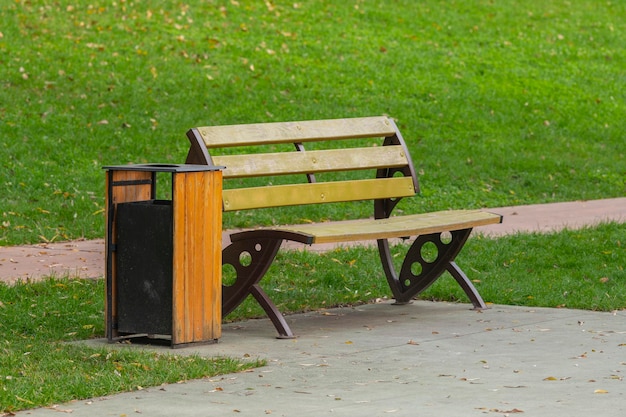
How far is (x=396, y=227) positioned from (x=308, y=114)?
764cm

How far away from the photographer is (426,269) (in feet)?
24.5

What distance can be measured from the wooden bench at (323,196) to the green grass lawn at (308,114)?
1.46 feet

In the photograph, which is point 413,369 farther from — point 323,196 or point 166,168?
point 323,196

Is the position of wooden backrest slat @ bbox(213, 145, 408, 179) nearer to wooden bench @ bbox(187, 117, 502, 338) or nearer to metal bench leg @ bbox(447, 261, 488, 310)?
wooden bench @ bbox(187, 117, 502, 338)

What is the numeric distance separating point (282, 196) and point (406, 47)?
11.2 metres

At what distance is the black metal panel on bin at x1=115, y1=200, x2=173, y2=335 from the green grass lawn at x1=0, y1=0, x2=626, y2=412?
368 mm

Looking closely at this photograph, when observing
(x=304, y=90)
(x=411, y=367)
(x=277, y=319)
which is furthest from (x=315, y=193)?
(x=304, y=90)

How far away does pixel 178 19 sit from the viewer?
17188mm

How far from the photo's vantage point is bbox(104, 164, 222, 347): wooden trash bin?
5945mm

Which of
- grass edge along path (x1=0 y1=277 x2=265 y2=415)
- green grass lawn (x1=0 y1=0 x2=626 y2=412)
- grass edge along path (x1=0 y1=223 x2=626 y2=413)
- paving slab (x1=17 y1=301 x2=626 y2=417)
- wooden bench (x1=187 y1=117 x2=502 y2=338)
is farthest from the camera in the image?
green grass lawn (x1=0 y1=0 x2=626 y2=412)

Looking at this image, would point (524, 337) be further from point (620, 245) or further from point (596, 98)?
point (596, 98)

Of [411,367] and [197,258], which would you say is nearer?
[411,367]

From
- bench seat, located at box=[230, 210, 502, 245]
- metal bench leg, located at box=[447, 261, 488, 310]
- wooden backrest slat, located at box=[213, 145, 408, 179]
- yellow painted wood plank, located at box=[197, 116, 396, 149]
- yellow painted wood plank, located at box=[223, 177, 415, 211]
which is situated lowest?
metal bench leg, located at box=[447, 261, 488, 310]

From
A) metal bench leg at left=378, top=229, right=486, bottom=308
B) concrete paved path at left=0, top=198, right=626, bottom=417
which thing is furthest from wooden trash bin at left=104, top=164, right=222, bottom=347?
metal bench leg at left=378, top=229, right=486, bottom=308
